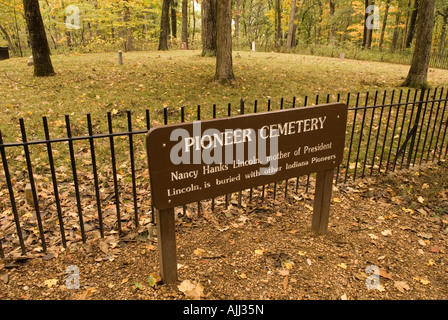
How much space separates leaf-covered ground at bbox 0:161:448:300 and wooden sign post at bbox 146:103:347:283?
432 millimetres

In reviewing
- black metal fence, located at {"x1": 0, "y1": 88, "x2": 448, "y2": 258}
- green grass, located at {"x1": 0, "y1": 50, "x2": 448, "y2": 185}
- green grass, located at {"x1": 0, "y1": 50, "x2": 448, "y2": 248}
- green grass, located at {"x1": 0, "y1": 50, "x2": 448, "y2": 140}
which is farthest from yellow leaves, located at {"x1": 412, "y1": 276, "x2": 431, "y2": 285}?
green grass, located at {"x1": 0, "y1": 50, "x2": 448, "y2": 140}

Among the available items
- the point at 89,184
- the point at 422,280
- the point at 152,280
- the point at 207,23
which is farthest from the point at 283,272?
the point at 207,23

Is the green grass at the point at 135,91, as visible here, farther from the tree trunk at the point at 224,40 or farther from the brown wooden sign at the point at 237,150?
the brown wooden sign at the point at 237,150

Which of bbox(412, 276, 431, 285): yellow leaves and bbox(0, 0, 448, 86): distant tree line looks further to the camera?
bbox(0, 0, 448, 86): distant tree line

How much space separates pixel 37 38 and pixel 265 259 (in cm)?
1006

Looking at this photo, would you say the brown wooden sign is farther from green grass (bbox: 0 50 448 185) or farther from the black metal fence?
green grass (bbox: 0 50 448 185)

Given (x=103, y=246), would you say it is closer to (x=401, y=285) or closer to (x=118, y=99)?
(x=401, y=285)

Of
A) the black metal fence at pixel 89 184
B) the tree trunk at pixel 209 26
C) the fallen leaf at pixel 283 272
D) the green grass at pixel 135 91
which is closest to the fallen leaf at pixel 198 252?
the black metal fence at pixel 89 184

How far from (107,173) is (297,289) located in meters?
3.46

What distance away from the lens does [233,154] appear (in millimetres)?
2678

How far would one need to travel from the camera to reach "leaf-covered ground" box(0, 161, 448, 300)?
2.83m

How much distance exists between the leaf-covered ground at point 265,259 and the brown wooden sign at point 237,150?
89 centimetres

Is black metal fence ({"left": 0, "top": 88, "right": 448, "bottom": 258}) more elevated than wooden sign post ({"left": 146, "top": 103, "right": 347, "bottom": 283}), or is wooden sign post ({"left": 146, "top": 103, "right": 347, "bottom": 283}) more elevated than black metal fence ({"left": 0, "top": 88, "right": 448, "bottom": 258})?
wooden sign post ({"left": 146, "top": 103, "right": 347, "bottom": 283})

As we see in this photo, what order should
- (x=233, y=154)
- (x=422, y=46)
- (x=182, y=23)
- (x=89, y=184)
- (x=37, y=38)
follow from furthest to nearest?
(x=182, y=23), (x=422, y=46), (x=37, y=38), (x=89, y=184), (x=233, y=154)
